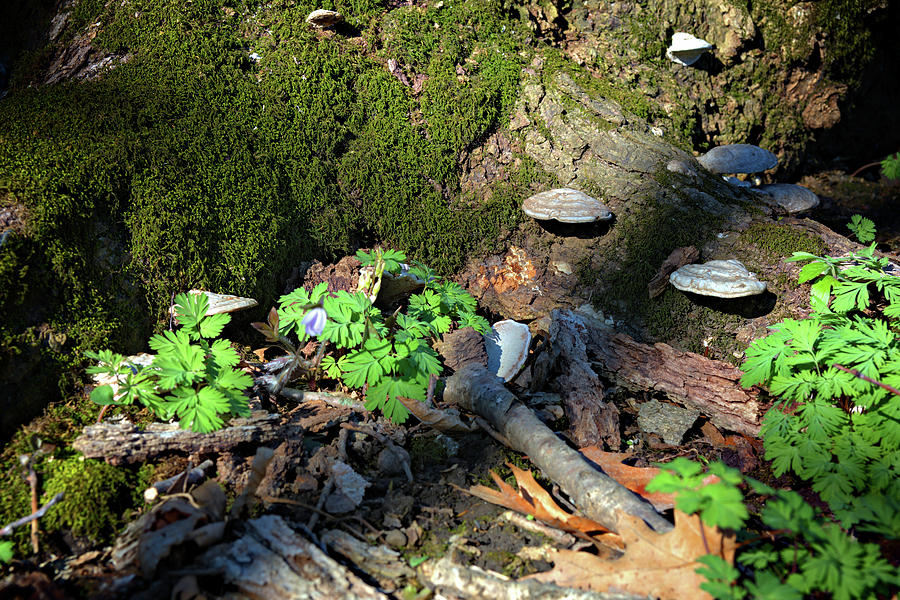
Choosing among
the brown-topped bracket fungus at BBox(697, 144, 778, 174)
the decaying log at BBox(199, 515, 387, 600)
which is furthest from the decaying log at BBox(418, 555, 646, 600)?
the brown-topped bracket fungus at BBox(697, 144, 778, 174)

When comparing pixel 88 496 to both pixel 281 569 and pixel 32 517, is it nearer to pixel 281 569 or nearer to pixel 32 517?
pixel 32 517

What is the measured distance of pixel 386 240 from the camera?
4766 mm

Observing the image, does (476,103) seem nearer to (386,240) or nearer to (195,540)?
(386,240)

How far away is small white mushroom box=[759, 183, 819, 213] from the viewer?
17.7 feet

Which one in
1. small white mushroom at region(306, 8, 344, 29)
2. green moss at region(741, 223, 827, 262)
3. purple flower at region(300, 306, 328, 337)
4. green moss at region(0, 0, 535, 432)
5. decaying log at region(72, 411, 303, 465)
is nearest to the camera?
decaying log at region(72, 411, 303, 465)

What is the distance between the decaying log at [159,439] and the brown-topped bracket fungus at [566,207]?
2.73 m

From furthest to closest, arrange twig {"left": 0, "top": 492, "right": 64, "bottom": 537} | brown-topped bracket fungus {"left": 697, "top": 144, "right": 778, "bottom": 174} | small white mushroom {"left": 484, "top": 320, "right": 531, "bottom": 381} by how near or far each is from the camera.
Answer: brown-topped bracket fungus {"left": 697, "top": 144, "right": 778, "bottom": 174}
small white mushroom {"left": 484, "top": 320, "right": 531, "bottom": 381}
twig {"left": 0, "top": 492, "right": 64, "bottom": 537}

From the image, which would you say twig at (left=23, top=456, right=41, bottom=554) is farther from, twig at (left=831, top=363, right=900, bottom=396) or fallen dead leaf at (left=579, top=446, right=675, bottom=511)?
twig at (left=831, top=363, right=900, bottom=396)

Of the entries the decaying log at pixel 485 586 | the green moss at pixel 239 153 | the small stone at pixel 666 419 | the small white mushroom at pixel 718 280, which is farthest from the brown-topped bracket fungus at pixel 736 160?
the decaying log at pixel 485 586

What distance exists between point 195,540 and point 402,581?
0.89 meters

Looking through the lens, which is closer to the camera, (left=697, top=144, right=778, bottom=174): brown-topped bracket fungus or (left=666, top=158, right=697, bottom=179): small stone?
(left=666, top=158, right=697, bottom=179): small stone

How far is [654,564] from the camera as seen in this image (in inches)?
86.6

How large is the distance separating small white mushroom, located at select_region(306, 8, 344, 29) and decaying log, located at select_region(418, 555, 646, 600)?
15.0 ft

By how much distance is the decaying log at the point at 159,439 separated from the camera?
2.65 m
